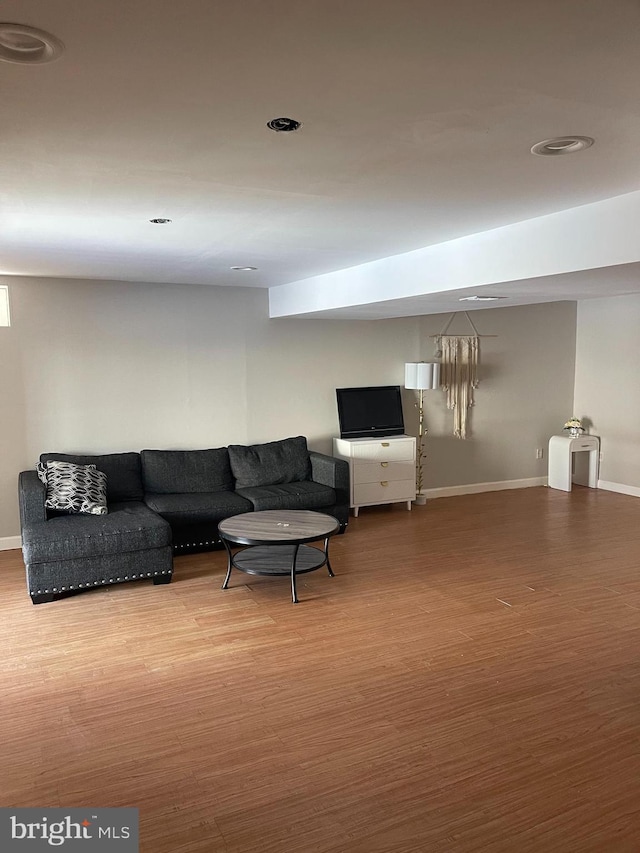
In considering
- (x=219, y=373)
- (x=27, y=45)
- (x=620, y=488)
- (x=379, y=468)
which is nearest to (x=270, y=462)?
(x=219, y=373)

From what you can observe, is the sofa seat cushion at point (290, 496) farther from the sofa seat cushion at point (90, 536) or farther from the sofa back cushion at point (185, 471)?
the sofa seat cushion at point (90, 536)

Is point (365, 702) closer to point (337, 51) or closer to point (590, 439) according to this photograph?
point (337, 51)

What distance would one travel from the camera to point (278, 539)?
176 inches

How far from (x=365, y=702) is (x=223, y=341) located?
4.11 meters

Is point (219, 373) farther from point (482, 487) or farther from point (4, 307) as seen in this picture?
point (482, 487)

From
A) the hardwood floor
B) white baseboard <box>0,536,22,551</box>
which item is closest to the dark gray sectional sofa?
the hardwood floor

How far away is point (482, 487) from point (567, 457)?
1.02 meters

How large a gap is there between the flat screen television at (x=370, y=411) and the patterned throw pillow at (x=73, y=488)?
8.54 ft

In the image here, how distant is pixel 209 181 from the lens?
8.50ft

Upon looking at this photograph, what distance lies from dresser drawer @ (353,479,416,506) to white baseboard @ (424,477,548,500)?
0.62m

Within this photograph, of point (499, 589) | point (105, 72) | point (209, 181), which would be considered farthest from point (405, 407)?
point (105, 72)

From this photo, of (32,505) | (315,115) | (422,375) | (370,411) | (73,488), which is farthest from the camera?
(370,411)

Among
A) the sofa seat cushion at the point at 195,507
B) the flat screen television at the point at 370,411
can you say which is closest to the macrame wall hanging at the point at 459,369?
the flat screen television at the point at 370,411

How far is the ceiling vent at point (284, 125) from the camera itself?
194cm
